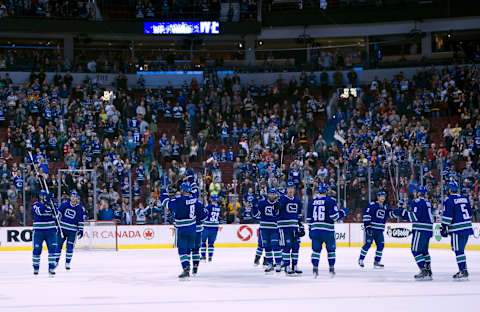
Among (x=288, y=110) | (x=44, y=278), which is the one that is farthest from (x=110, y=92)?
(x=44, y=278)

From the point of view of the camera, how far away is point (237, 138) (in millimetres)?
32781

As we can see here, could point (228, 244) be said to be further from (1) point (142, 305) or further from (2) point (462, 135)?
(1) point (142, 305)

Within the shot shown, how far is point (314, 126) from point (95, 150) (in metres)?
9.28

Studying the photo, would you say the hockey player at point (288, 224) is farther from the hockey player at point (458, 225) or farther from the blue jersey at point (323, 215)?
the hockey player at point (458, 225)

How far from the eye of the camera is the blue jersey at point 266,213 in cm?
1686

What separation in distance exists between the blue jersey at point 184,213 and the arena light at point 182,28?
2504 centimetres

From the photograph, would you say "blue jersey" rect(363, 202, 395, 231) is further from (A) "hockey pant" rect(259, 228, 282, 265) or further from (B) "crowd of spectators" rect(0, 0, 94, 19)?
(B) "crowd of spectators" rect(0, 0, 94, 19)

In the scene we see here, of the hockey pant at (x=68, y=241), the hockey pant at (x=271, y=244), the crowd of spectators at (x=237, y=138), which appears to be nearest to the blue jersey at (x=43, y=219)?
the hockey pant at (x=68, y=241)

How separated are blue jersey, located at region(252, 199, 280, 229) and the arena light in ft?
78.7

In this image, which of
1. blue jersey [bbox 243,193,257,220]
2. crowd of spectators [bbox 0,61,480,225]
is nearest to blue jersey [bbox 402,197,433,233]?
crowd of spectators [bbox 0,61,480,225]

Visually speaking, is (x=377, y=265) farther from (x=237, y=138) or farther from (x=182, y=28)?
(x=182, y=28)

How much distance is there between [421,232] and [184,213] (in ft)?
15.4

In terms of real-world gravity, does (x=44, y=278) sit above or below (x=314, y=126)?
below

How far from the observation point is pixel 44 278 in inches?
657
